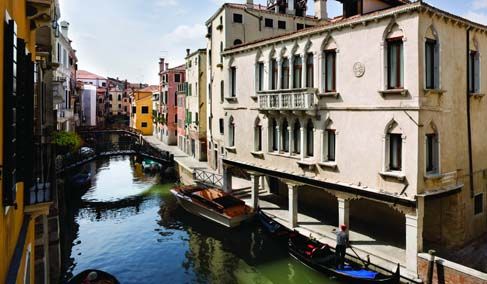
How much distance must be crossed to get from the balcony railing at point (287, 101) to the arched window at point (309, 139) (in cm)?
99

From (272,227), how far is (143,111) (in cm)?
5197

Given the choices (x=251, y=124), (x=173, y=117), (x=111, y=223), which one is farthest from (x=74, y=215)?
(x=173, y=117)

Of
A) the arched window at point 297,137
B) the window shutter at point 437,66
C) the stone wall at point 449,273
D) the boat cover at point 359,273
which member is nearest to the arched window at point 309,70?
the arched window at point 297,137

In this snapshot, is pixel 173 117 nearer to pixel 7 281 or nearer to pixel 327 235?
pixel 327 235

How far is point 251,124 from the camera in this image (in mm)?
21438

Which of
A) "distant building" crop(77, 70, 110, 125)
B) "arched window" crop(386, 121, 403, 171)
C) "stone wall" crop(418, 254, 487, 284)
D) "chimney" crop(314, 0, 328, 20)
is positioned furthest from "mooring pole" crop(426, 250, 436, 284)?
"distant building" crop(77, 70, 110, 125)

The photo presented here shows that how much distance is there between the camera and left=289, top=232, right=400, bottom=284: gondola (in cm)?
1295

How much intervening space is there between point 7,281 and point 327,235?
13630 mm

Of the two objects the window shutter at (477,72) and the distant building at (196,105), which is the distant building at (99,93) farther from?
the window shutter at (477,72)

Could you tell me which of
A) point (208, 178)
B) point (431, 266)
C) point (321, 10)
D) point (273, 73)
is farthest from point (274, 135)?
point (321, 10)

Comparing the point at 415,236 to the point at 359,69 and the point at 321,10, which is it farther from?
the point at 321,10

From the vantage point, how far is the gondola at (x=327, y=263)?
42.5 ft

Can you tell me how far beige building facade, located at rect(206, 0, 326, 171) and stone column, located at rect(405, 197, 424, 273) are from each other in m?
16.7

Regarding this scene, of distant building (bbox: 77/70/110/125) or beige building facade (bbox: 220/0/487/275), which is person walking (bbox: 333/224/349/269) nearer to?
beige building facade (bbox: 220/0/487/275)
